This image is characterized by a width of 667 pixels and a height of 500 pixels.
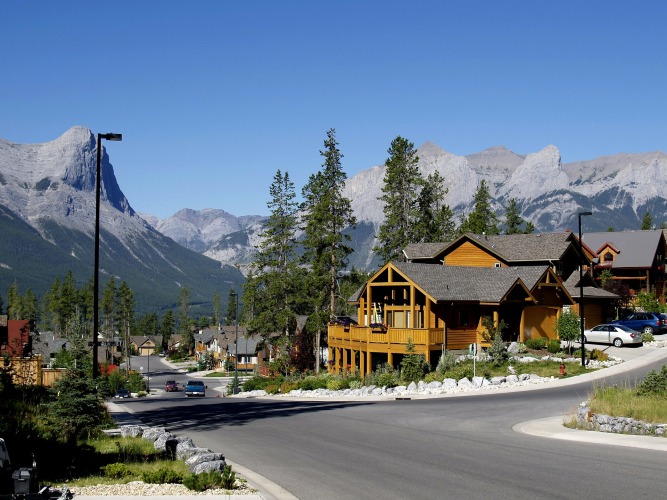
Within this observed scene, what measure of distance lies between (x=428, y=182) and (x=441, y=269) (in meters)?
31.5

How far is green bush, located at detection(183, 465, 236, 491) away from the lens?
45.7ft

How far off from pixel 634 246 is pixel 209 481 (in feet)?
259

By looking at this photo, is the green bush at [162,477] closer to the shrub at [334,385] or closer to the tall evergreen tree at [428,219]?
the shrub at [334,385]

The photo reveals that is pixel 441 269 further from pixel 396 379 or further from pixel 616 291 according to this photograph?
pixel 616 291

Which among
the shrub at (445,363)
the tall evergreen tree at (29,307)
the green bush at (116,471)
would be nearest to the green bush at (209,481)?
the green bush at (116,471)

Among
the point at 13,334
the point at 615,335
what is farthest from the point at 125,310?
the point at 615,335

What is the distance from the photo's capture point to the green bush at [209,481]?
13930 millimetres

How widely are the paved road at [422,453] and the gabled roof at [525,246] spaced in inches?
1136

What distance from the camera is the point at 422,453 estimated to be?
18703mm

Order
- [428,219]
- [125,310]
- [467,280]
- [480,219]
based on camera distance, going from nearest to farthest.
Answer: [467,280]
[428,219]
[480,219]
[125,310]

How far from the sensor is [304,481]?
15375mm

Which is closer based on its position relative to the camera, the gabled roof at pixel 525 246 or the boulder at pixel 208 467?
the boulder at pixel 208 467

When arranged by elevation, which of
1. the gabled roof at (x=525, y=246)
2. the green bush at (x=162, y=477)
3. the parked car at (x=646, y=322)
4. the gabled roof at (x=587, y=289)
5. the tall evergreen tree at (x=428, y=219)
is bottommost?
the green bush at (x=162, y=477)

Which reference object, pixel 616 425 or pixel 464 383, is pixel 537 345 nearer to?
pixel 464 383
